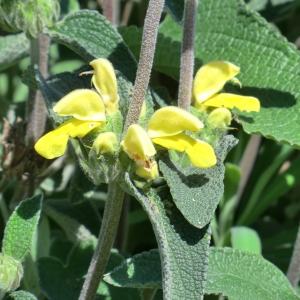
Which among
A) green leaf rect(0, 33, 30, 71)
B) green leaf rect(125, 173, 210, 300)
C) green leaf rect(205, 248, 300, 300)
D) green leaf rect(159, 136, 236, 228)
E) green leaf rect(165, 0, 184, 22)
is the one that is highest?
green leaf rect(165, 0, 184, 22)

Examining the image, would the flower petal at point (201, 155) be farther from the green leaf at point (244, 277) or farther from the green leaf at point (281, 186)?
the green leaf at point (281, 186)

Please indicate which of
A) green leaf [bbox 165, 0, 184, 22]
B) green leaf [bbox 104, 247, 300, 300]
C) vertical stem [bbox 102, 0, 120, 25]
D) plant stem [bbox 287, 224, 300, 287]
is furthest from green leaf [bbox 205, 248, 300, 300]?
vertical stem [bbox 102, 0, 120, 25]

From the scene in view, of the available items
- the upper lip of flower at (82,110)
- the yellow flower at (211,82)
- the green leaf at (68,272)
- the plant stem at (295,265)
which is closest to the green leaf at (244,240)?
the plant stem at (295,265)

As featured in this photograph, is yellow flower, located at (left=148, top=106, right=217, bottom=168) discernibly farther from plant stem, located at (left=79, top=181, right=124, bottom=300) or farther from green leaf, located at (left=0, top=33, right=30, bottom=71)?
green leaf, located at (left=0, top=33, right=30, bottom=71)

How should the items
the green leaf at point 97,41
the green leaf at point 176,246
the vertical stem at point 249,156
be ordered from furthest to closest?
the vertical stem at point 249,156
the green leaf at point 97,41
the green leaf at point 176,246

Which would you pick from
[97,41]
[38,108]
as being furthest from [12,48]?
[97,41]
